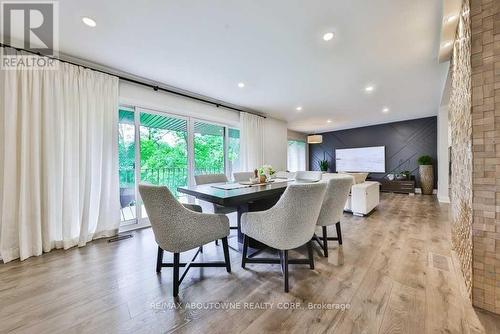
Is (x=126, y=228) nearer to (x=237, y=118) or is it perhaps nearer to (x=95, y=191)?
(x=95, y=191)

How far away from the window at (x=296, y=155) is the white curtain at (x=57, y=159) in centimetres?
612

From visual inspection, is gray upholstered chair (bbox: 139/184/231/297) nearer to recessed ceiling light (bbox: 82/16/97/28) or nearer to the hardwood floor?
the hardwood floor

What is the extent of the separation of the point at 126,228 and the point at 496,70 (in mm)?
4343

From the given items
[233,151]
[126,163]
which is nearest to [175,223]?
[126,163]

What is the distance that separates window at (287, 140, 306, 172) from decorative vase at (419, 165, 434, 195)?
3.83 m

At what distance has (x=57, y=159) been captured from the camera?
237 cm

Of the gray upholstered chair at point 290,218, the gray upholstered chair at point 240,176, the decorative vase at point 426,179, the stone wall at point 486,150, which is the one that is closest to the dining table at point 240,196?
the gray upholstered chair at point 290,218

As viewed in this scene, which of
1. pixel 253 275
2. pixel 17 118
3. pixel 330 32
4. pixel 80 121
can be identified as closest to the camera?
pixel 253 275

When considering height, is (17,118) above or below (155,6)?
below

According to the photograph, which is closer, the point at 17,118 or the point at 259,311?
the point at 259,311

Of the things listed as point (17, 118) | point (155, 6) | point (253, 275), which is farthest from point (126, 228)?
point (155, 6)

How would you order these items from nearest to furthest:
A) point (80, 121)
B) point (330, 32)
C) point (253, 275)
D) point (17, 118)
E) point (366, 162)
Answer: point (253, 275) < point (330, 32) < point (17, 118) < point (80, 121) < point (366, 162)

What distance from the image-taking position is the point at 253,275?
5.93ft

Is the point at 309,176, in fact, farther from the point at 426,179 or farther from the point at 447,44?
the point at 426,179
